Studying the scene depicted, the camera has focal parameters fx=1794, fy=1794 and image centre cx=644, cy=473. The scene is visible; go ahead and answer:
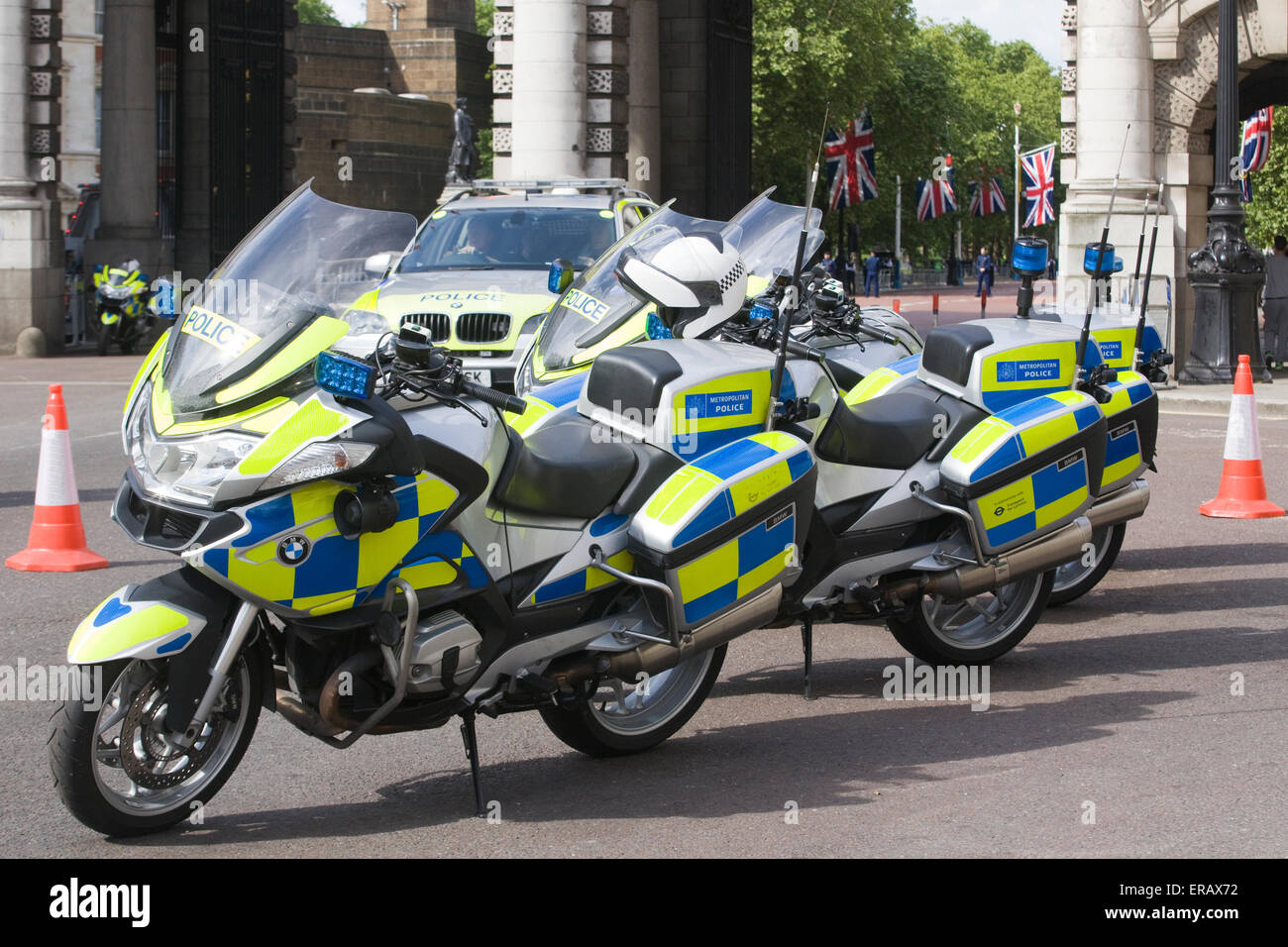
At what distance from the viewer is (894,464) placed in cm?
724

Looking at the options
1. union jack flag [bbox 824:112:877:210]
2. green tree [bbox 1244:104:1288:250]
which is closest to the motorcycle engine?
union jack flag [bbox 824:112:877:210]

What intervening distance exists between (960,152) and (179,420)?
94522 millimetres

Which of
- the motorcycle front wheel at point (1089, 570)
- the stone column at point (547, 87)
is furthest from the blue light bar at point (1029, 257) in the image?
the stone column at point (547, 87)

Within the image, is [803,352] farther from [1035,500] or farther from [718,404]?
[1035,500]

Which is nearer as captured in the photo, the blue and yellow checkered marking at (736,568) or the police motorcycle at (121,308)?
the blue and yellow checkered marking at (736,568)

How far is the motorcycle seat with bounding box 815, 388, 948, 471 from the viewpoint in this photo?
23.5 feet

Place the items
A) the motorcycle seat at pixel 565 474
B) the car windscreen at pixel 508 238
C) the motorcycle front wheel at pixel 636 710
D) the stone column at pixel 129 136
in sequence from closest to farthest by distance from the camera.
→ the motorcycle seat at pixel 565 474 → the motorcycle front wheel at pixel 636 710 → the car windscreen at pixel 508 238 → the stone column at pixel 129 136

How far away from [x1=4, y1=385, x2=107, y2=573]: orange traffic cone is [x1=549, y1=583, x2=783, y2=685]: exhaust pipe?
4924 mm

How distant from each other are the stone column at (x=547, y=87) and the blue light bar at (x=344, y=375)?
2024cm

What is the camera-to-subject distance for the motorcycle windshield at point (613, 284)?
843 cm

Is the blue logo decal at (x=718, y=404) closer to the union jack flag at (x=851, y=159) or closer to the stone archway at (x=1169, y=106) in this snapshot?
the stone archway at (x=1169, y=106)

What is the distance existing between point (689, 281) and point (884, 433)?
1.23m

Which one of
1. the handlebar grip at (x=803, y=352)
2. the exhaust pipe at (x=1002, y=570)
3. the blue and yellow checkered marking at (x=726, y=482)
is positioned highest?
the handlebar grip at (x=803, y=352)

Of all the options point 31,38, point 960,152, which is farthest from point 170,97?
point 960,152
